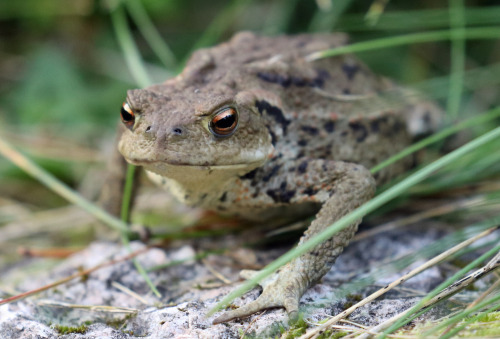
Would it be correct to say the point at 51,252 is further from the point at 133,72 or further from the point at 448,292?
the point at 448,292

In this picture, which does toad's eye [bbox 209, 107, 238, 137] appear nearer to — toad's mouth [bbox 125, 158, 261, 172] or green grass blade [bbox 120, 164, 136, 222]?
toad's mouth [bbox 125, 158, 261, 172]

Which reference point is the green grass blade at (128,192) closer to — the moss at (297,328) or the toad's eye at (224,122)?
the toad's eye at (224,122)

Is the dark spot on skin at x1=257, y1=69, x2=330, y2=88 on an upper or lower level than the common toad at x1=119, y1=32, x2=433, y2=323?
upper

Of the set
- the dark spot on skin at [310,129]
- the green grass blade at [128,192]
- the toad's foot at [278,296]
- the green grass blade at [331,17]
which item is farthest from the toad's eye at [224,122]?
the green grass blade at [331,17]

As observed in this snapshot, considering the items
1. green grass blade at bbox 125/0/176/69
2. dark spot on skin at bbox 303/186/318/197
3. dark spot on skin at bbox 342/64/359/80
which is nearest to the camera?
dark spot on skin at bbox 303/186/318/197

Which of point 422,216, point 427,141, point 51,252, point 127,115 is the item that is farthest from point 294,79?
point 51,252

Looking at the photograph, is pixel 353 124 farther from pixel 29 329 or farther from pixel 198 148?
pixel 29 329

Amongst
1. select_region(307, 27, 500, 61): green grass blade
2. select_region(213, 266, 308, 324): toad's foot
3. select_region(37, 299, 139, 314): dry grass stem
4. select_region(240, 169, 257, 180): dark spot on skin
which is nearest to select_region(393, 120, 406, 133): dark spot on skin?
select_region(307, 27, 500, 61): green grass blade
